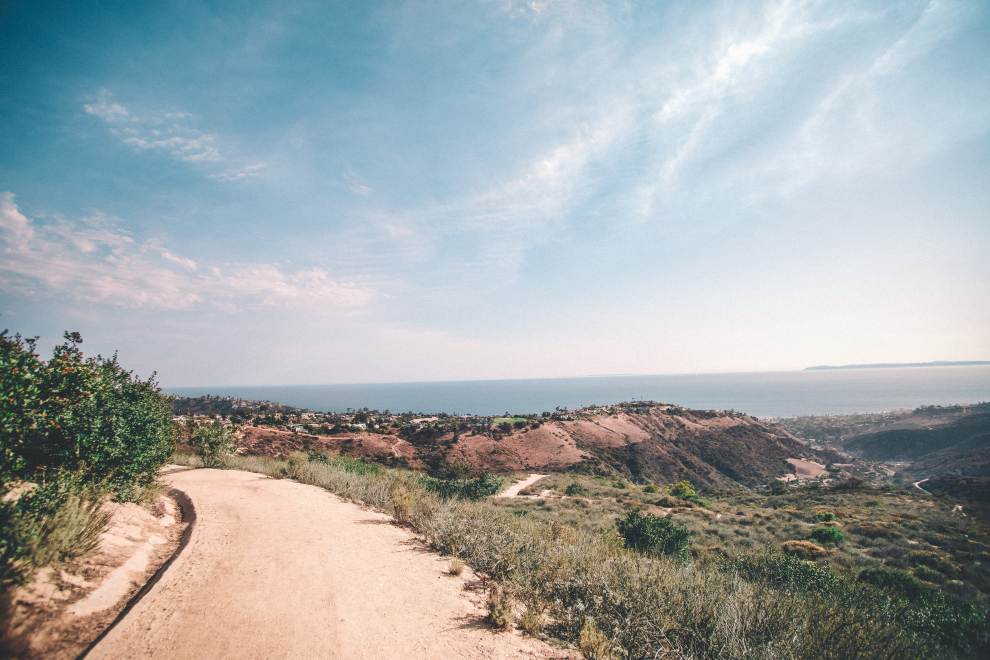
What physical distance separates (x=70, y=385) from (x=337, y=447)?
96.4 ft

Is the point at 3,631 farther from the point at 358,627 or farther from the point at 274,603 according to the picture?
the point at 358,627

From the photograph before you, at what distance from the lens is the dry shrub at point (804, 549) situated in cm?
1453

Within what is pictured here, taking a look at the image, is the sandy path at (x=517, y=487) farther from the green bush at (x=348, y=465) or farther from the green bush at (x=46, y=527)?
the green bush at (x=46, y=527)

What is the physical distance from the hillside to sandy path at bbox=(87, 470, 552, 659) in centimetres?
2531

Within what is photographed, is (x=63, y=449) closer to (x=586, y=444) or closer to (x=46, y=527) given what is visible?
(x=46, y=527)

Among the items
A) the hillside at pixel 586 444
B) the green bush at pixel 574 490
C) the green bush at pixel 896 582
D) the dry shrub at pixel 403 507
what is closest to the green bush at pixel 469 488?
the green bush at pixel 574 490

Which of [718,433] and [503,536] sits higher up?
[503,536]

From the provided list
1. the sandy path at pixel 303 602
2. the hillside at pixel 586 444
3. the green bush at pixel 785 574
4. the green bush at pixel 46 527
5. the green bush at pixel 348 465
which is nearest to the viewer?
the green bush at pixel 46 527

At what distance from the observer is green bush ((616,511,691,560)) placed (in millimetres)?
12225

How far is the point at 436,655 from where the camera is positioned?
4.68 meters

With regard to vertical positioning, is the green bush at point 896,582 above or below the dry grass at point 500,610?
below

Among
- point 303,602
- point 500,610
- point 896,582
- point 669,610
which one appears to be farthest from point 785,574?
point 303,602

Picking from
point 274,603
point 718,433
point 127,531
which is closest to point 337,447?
point 127,531

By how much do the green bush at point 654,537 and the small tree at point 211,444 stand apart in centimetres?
1900
